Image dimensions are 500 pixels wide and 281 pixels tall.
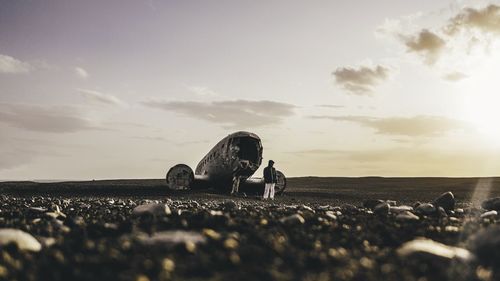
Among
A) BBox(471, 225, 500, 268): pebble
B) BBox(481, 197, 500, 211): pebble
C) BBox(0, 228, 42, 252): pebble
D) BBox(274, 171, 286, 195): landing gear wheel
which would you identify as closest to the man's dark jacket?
BBox(274, 171, 286, 195): landing gear wheel

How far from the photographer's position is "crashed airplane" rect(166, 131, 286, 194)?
21.0 m

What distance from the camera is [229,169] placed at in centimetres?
2153

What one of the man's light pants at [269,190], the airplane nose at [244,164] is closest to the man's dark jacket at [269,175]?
the man's light pants at [269,190]

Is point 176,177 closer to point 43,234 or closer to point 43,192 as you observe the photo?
point 43,192

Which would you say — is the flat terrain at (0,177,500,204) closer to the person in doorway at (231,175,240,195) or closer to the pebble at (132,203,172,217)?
the person in doorway at (231,175,240,195)

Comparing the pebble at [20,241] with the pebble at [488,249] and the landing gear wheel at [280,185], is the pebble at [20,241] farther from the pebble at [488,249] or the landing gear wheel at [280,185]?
the landing gear wheel at [280,185]

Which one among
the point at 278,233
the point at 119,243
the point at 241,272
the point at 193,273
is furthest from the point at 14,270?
the point at 278,233

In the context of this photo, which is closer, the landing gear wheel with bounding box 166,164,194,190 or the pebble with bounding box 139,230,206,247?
the pebble with bounding box 139,230,206,247

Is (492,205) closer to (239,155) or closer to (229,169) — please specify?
(239,155)

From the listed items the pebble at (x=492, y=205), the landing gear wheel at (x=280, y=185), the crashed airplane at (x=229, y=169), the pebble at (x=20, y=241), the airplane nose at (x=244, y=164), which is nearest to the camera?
the pebble at (x=20, y=241)

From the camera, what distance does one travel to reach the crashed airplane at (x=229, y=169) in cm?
2103

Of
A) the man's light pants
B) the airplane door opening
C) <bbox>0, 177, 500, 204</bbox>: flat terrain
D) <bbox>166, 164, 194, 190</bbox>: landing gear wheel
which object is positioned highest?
the airplane door opening

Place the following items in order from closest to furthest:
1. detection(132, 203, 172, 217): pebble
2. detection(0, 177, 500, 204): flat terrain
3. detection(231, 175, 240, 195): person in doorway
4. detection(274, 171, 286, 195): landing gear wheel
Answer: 1. detection(132, 203, 172, 217): pebble
2. detection(0, 177, 500, 204): flat terrain
3. detection(231, 175, 240, 195): person in doorway
4. detection(274, 171, 286, 195): landing gear wheel

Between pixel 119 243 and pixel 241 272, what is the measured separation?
165 centimetres
